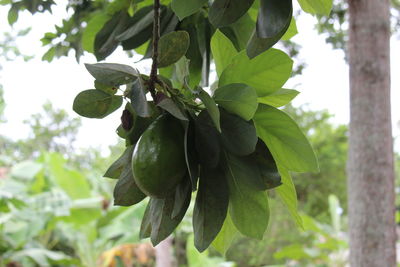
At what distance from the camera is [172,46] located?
543 millimetres

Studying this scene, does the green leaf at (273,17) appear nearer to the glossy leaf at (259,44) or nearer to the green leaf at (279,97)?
the glossy leaf at (259,44)

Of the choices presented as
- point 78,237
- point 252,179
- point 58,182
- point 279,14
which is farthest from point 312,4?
point 78,237

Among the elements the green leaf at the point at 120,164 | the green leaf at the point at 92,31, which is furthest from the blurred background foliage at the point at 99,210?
the green leaf at the point at 120,164

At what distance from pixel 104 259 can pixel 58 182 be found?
961mm

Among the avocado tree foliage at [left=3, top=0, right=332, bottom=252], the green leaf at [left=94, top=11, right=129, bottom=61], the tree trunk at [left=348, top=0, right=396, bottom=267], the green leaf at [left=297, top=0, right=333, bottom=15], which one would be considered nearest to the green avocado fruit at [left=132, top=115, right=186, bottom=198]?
the avocado tree foliage at [left=3, top=0, right=332, bottom=252]

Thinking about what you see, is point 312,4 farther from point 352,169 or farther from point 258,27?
point 352,169

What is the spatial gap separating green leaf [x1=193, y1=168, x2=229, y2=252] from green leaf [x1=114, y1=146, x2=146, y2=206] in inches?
3.5

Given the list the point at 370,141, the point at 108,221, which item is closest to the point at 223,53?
the point at 370,141

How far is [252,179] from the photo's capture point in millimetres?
567

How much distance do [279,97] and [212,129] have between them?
13 centimetres

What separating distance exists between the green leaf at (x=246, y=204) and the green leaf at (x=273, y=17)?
5.9 inches

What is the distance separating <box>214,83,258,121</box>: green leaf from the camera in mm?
524

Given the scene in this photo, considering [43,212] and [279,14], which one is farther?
[43,212]

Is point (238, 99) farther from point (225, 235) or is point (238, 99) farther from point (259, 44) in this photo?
point (225, 235)
